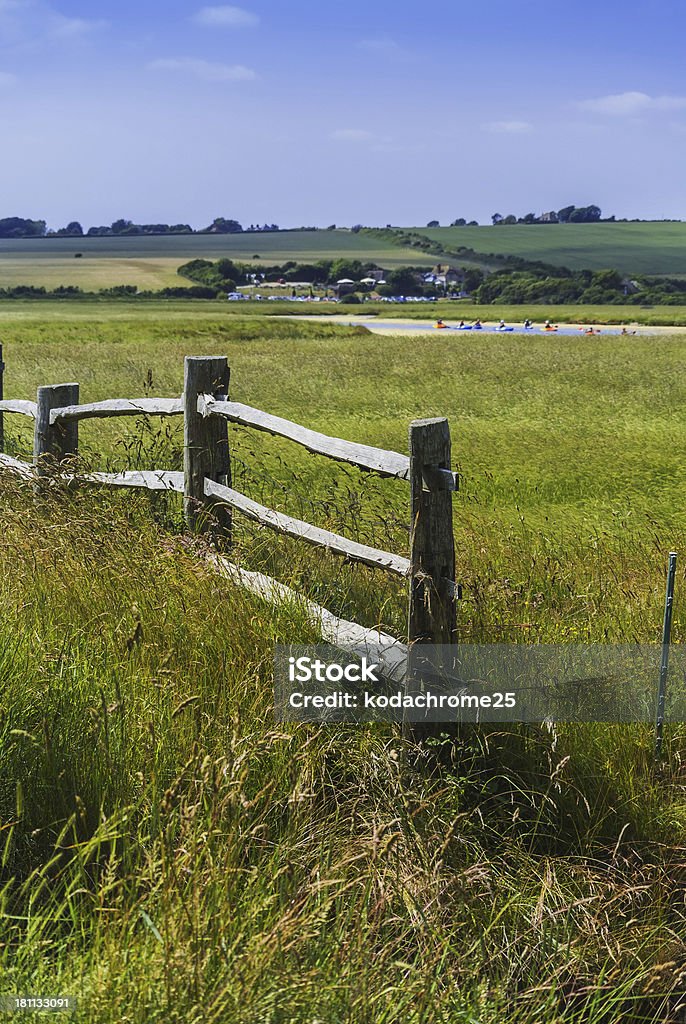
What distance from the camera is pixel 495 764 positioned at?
4.11 metres

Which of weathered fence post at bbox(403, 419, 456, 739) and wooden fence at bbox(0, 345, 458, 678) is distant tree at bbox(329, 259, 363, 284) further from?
weathered fence post at bbox(403, 419, 456, 739)

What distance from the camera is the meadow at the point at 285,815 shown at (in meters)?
2.48

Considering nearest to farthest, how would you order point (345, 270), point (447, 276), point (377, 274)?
1. point (447, 276)
2. point (345, 270)
3. point (377, 274)

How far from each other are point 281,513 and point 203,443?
0.98 m

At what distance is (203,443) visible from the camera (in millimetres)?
6094

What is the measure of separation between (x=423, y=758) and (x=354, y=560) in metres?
0.95

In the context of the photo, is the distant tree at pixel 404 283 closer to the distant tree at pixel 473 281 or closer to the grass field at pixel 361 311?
the distant tree at pixel 473 281

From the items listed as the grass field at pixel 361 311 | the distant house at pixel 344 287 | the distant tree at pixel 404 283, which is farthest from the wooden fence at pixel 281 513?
the distant tree at pixel 404 283

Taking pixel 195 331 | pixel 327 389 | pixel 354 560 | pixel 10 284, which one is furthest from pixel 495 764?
pixel 10 284

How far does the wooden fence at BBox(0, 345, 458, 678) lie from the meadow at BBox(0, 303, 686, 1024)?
209mm

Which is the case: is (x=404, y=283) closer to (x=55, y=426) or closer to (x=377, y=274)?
(x=377, y=274)

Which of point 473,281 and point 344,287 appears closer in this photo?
point 344,287

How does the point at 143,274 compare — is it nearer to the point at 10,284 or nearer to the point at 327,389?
the point at 10,284

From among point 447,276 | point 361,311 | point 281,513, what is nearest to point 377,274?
point 447,276
